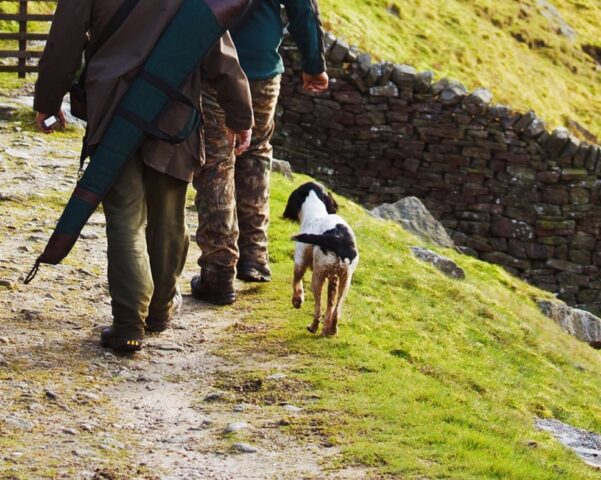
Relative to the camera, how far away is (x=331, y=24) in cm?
2319

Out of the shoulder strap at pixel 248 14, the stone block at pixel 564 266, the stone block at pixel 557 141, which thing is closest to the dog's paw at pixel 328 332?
the shoulder strap at pixel 248 14

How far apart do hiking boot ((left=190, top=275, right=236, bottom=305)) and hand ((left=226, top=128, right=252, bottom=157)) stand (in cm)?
102

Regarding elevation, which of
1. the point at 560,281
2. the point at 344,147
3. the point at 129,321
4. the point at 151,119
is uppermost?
the point at 151,119

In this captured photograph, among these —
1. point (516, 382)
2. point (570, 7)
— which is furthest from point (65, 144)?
point (570, 7)

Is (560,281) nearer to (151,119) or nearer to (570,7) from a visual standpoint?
(570,7)

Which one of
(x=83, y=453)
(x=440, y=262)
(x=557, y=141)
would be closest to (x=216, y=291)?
(x=83, y=453)

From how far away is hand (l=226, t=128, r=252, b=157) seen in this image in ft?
29.2

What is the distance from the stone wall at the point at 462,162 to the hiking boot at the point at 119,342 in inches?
546

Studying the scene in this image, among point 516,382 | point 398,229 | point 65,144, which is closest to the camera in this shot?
point 516,382

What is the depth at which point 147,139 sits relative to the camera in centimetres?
782

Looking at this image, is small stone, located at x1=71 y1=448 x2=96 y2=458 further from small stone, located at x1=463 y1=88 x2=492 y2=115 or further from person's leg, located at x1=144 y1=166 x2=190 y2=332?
small stone, located at x1=463 y1=88 x2=492 y2=115

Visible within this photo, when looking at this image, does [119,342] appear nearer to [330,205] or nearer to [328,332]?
[328,332]

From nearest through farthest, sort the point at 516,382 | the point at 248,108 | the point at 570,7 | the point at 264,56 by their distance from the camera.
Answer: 1. the point at 248,108
2. the point at 264,56
3. the point at 516,382
4. the point at 570,7

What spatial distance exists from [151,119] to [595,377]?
696cm
